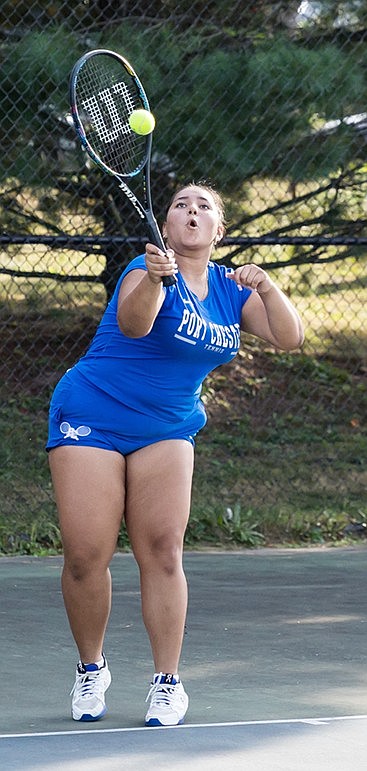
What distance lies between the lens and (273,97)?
27.3ft

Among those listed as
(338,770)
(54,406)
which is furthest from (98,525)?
(338,770)

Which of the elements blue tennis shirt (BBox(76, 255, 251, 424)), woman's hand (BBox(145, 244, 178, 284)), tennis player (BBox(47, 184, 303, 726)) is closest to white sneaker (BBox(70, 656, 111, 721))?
tennis player (BBox(47, 184, 303, 726))

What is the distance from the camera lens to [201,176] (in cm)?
840

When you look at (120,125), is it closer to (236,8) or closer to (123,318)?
(123,318)

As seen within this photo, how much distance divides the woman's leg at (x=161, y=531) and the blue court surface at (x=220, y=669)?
29 cm

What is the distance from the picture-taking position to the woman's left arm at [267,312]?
4125 mm

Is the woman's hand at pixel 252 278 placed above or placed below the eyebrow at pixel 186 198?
below

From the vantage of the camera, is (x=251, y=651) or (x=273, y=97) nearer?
(x=251, y=651)

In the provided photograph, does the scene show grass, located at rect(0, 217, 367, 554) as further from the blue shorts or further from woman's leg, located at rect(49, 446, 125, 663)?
the blue shorts

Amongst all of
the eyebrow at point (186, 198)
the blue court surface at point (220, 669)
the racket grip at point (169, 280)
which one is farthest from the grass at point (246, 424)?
the racket grip at point (169, 280)

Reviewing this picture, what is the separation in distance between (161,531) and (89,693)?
1.75 feet

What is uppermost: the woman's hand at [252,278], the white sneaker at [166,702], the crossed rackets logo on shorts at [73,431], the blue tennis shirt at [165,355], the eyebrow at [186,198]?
the eyebrow at [186,198]

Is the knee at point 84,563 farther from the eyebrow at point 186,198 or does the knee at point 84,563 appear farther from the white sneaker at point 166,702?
the eyebrow at point 186,198

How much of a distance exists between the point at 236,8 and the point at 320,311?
3493mm
